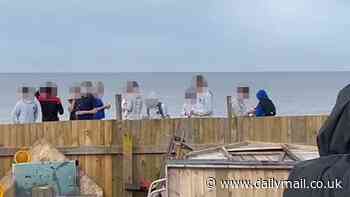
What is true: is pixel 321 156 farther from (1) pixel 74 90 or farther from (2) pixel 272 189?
(1) pixel 74 90

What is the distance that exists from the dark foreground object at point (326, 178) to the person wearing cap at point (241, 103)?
9.47m

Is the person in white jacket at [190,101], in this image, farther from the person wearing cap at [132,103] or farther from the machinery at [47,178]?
the machinery at [47,178]

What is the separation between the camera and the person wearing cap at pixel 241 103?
44.8 ft

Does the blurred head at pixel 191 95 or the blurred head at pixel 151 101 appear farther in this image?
the blurred head at pixel 151 101

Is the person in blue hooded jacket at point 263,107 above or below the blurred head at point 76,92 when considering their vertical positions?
below

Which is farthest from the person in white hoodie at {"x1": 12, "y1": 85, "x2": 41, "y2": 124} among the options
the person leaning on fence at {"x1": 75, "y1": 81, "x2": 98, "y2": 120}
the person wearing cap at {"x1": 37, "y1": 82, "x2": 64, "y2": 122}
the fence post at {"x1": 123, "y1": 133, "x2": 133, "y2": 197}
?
the fence post at {"x1": 123, "y1": 133, "x2": 133, "y2": 197}

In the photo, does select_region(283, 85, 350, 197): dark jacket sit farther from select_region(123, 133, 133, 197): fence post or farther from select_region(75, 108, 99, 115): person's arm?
select_region(75, 108, 99, 115): person's arm

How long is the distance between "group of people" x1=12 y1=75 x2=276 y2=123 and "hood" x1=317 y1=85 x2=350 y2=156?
362 inches

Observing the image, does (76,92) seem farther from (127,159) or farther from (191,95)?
(191,95)

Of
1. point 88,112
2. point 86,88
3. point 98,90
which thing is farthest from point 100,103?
point 86,88

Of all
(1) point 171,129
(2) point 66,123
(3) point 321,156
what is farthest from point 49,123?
(3) point 321,156

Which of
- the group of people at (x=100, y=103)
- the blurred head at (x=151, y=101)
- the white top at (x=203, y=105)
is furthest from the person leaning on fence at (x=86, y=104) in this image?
the white top at (x=203, y=105)

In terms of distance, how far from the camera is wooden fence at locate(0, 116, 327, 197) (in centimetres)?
1291

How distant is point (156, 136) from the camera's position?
13016mm
